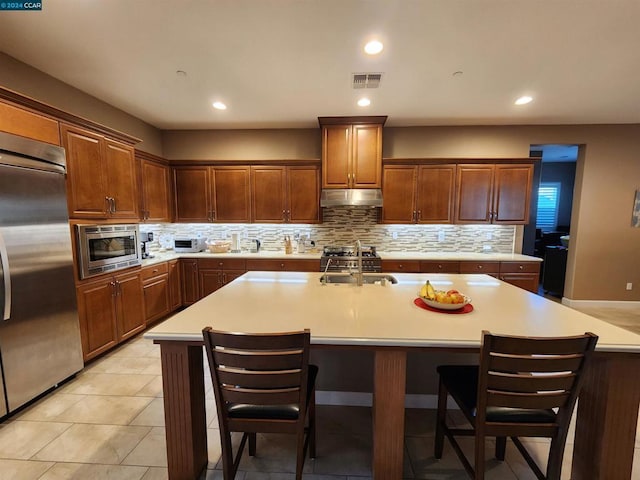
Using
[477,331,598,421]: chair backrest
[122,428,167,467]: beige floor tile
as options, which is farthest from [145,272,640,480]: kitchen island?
[122,428,167,467]: beige floor tile

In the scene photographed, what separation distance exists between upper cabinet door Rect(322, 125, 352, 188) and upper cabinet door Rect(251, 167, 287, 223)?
648 millimetres

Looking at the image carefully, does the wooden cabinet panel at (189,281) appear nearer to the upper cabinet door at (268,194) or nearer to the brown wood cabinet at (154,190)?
the brown wood cabinet at (154,190)

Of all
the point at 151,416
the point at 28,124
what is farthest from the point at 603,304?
the point at 28,124

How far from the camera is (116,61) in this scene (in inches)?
96.2

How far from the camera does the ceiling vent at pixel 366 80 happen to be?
105 inches

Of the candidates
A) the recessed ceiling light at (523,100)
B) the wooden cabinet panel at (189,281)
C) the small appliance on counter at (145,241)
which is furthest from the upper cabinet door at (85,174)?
the recessed ceiling light at (523,100)

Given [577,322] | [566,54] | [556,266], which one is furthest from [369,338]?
[556,266]

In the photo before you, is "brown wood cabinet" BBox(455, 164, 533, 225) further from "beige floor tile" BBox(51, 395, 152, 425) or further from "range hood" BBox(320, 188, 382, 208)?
"beige floor tile" BBox(51, 395, 152, 425)

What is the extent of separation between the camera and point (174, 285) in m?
3.88

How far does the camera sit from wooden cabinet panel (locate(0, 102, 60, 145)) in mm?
1877

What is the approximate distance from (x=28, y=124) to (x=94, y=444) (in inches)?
89.3

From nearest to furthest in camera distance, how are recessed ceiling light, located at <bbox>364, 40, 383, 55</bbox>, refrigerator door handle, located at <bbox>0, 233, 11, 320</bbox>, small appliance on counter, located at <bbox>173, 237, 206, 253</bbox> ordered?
1. refrigerator door handle, located at <bbox>0, 233, 11, 320</bbox>
2. recessed ceiling light, located at <bbox>364, 40, 383, 55</bbox>
3. small appliance on counter, located at <bbox>173, 237, 206, 253</bbox>

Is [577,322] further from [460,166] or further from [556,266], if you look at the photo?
[556,266]

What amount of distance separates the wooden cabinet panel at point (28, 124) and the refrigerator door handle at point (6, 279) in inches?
30.8
